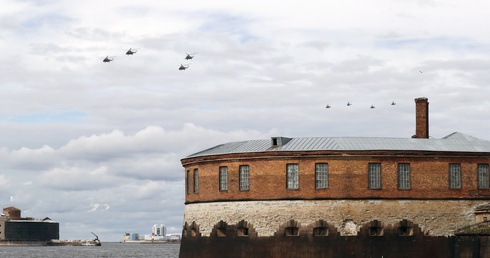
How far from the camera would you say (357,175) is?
62406 mm

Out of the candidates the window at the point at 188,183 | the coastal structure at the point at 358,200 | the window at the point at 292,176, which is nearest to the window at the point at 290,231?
the coastal structure at the point at 358,200

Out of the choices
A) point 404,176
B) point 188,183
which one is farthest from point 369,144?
point 188,183

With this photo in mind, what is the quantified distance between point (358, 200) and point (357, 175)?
1506 mm

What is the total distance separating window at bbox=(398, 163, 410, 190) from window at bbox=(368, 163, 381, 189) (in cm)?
128

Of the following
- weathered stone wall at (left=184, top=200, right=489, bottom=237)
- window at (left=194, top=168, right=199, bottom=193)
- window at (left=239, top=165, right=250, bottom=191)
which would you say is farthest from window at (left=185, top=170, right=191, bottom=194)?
weathered stone wall at (left=184, top=200, right=489, bottom=237)

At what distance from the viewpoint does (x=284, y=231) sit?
206 ft

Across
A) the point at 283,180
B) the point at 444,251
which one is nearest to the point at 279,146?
the point at 283,180

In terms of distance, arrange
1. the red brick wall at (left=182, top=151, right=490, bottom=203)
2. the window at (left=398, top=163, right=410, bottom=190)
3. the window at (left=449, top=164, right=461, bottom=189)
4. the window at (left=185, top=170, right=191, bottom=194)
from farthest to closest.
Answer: the window at (left=185, top=170, right=191, bottom=194), the window at (left=449, top=164, right=461, bottom=189), the window at (left=398, top=163, right=410, bottom=190), the red brick wall at (left=182, top=151, right=490, bottom=203)

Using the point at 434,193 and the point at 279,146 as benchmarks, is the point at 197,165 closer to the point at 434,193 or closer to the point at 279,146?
the point at 279,146

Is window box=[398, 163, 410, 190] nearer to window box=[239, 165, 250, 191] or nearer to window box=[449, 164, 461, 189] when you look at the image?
window box=[449, 164, 461, 189]

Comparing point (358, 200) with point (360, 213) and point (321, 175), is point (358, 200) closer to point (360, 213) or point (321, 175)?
point (360, 213)

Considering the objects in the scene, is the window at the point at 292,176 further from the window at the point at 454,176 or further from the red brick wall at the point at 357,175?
the window at the point at 454,176

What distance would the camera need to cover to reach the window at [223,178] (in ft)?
216

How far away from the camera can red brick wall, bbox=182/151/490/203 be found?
205 feet
